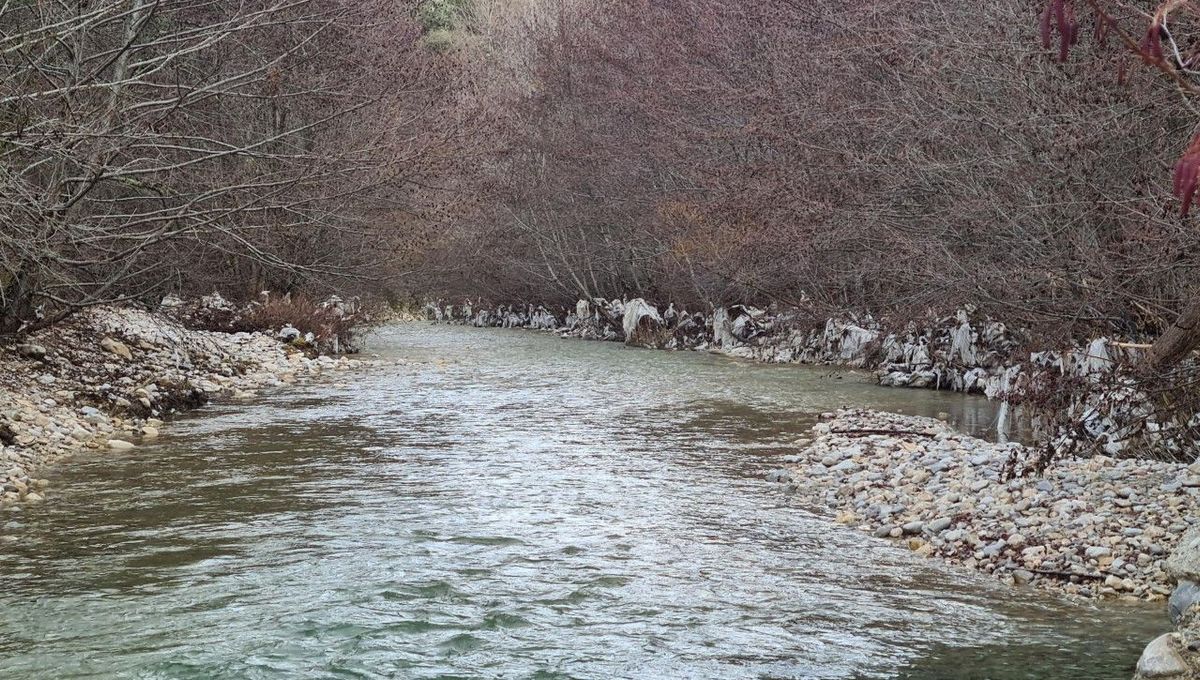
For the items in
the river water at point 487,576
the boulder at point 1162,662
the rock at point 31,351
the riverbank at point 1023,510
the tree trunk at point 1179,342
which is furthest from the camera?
the rock at point 31,351

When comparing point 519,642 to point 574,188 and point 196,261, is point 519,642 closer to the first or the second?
point 196,261

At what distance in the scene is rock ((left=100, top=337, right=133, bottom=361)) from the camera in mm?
17156

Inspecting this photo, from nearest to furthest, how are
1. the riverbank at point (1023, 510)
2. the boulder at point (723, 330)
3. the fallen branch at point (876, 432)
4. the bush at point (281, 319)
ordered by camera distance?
the riverbank at point (1023, 510) → the fallen branch at point (876, 432) → the bush at point (281, 319) → the boulder at point (723, 330)

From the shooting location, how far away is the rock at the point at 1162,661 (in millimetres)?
5281

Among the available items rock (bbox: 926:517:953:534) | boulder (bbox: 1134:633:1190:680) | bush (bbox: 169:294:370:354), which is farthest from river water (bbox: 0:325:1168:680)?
bush (bbox: 169:294:370:354)

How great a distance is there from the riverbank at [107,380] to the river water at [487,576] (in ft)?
1.90

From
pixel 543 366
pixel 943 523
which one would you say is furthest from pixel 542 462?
pixel 543 366

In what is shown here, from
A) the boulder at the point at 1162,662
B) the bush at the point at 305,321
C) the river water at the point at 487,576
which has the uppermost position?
the bush at the point at 305,321

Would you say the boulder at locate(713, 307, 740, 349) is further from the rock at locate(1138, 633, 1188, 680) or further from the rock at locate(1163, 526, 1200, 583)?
the rock at locate(1138, 633, 1188, 680)

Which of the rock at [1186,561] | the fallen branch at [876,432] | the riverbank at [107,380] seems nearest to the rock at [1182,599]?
the rock at [1186,561]

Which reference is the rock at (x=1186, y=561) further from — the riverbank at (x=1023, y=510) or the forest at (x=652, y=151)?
the forest at (x=652, y=151)

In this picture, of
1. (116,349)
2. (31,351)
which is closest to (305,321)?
(116,349)

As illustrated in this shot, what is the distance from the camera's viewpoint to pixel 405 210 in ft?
87.9

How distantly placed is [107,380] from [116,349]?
1.83 m
